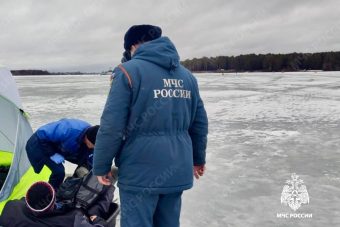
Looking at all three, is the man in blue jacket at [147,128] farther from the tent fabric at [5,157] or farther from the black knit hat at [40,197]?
the tent fabric at [5,157]

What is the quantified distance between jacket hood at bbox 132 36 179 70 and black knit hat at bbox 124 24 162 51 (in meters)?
0.07

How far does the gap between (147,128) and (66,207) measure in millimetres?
959

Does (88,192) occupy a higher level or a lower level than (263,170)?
higher

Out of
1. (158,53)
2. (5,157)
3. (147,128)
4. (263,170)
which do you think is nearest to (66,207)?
(147,128)

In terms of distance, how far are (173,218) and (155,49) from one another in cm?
92

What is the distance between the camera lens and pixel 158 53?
5.85 ft

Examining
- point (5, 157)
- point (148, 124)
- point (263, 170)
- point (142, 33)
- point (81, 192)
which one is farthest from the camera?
point (263, 170)

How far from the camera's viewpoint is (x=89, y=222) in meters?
2.32

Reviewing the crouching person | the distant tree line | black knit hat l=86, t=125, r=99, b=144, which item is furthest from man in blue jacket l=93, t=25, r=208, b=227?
the distant tree line

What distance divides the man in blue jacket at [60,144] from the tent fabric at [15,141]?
476 millimetres

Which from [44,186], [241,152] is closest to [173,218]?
[44,186]

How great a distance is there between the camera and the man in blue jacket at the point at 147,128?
1720 mm

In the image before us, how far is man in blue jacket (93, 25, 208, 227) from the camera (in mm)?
1720

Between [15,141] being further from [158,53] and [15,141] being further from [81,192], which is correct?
[158,53]
